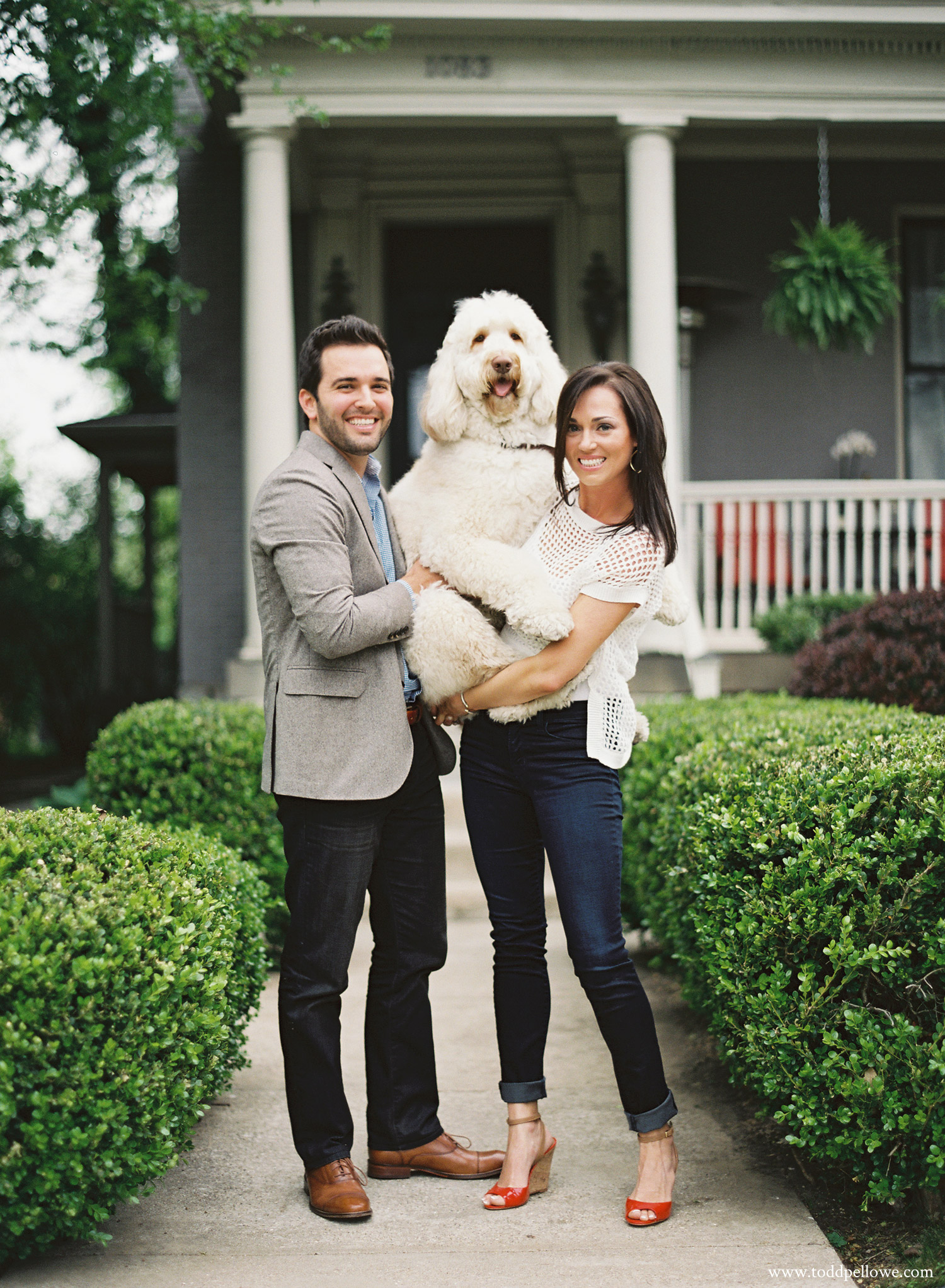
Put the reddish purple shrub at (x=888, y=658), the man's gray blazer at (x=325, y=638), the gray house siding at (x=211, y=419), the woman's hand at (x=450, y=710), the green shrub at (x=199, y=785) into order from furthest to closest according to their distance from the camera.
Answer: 1. the gray house siding at (x=211, y=419)
2. the reddish purple shrub at (x=888, y=658)
3. the green shrub at (x=199, y=785)
4. the woman's hand at (x=450, y=710)
5. the man's gray blazer at (x=325, y=638)

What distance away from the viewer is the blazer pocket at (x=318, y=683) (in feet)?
9.19

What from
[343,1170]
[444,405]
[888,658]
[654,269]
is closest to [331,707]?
[444,405]

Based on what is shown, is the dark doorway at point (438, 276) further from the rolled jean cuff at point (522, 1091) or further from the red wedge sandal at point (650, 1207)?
the red wedge sandal at point (650, 1207)

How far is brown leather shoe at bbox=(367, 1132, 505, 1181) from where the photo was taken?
120 inches

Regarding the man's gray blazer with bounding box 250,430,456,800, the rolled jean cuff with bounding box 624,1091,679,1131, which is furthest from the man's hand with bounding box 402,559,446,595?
the rolled jean cuff with bounding box 624,1091,679,1131

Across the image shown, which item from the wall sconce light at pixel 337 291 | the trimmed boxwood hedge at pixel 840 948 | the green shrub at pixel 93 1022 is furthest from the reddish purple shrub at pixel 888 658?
the wall sconce light at pixel 337 291

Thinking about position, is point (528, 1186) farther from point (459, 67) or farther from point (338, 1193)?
point (459, 67)

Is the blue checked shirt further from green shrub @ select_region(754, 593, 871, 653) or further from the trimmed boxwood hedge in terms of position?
green shrub @ select_region(754, 593, 871, 653)

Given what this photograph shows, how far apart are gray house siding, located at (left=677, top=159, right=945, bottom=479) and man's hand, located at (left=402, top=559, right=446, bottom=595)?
22.3 ft

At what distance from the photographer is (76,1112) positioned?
2412 millimetres

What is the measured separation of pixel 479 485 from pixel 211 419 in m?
6.48

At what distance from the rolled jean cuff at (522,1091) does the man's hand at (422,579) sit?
1262 millimetres

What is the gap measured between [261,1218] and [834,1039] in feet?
4.75

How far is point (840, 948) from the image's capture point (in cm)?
263
